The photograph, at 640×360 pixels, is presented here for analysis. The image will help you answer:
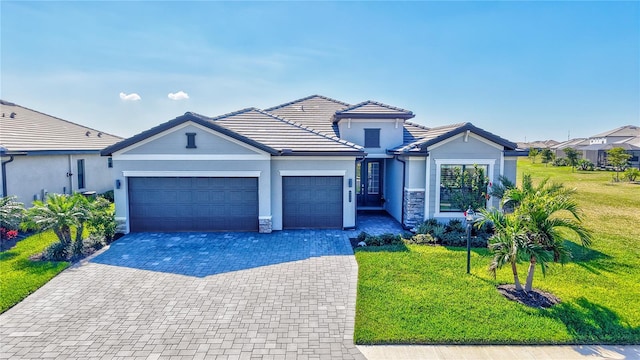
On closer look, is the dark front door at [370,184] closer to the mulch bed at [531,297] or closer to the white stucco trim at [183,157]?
the white stucco trim at [183,157]

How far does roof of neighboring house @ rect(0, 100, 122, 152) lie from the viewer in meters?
15.1

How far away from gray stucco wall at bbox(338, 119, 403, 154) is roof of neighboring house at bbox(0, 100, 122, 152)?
553 inches

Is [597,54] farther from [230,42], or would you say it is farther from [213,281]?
[213,281]

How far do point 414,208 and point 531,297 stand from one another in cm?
646

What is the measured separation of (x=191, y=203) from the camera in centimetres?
1307

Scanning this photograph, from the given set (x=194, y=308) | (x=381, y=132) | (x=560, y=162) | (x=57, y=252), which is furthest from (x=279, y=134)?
(x=560, y=162)

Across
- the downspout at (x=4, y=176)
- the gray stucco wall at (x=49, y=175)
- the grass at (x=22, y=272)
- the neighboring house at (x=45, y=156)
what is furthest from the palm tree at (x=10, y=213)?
the gray stucco wall at (x=49, y=175)

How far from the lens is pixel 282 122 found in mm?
15211

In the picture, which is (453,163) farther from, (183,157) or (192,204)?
(183,157)

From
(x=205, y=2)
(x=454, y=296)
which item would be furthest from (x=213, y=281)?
(x=205, y=2)

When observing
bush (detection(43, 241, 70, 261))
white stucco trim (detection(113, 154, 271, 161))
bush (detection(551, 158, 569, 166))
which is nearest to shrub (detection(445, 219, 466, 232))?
white stucco trim (detection(113, 154, 271, 161))

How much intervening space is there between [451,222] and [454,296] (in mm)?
6303

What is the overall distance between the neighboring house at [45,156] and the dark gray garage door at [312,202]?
36.2 ft

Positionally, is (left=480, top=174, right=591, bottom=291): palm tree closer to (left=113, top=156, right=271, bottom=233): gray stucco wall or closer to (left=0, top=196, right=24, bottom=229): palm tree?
(left=113, top=156, right=271, bottom=233): gray stucco wall
